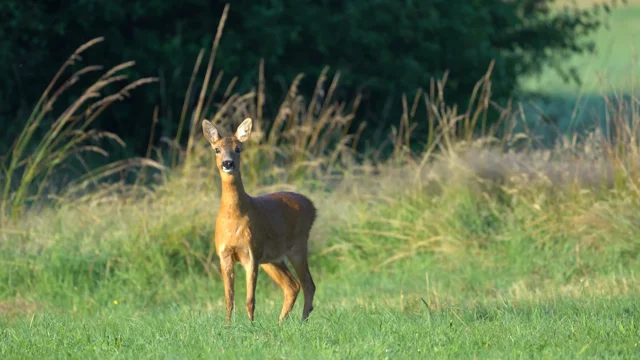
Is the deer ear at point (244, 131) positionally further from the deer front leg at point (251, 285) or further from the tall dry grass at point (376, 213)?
the tall dry grass at point (376, 213)

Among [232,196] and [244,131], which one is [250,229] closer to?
[232,196]

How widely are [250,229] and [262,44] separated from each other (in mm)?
7934

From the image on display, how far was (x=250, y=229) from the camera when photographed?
7902 mm

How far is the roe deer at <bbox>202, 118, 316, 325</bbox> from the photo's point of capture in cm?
789

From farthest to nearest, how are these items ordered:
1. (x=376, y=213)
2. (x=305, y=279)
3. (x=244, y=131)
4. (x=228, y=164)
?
1. (x=376, y=213)
2. (x=305, y=279)
3. (x=244, y=131)
4. (x=228, y=164)

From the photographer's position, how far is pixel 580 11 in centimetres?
1828

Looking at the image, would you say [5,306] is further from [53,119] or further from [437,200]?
[53,119]

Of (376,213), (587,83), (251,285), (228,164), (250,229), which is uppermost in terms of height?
(228,164)

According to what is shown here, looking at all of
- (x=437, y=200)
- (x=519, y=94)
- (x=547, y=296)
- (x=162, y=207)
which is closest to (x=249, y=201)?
(x=547, y=296)

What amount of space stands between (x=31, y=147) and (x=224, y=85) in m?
2.76

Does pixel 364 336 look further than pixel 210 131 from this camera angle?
No

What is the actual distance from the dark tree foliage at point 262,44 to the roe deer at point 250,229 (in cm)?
673

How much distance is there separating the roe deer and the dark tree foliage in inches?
265

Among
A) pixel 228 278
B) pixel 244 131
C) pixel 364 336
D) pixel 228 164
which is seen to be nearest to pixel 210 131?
pixel 244 131
